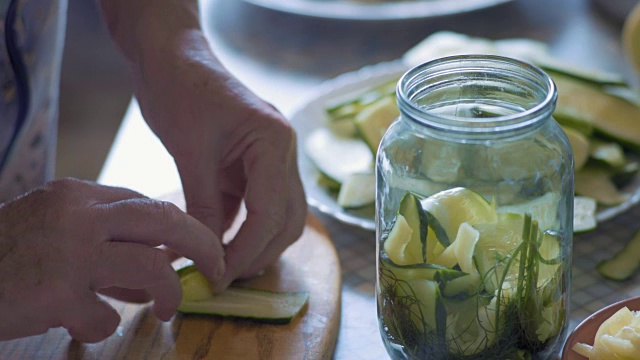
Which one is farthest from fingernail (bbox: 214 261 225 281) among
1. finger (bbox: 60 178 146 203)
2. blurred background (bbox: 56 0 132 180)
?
blurred background (bbox: 56 0 132 180)

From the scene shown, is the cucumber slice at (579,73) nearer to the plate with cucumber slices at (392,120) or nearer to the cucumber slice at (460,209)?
the plate with cucumber slices at (392,120)

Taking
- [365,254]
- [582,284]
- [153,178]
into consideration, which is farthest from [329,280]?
[153,178]

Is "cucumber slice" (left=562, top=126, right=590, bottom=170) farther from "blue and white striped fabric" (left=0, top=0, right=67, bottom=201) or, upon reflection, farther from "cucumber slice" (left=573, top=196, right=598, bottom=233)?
"blue and white striped fabric" (left=0, top=0, right=67, bottom=201)

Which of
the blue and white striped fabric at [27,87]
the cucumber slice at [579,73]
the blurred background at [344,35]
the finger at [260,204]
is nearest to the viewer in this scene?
the finger at [260,204]

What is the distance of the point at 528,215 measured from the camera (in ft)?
2.66

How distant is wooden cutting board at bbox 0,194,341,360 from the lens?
989mm

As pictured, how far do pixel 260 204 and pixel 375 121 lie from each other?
1.15ft

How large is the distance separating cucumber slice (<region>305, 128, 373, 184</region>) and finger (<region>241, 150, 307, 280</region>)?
222mm

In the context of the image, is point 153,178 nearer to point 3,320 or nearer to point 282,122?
point 282,122

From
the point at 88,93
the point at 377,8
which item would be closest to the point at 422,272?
the point at 377,8

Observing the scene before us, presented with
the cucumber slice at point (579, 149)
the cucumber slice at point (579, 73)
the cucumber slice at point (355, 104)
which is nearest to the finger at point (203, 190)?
the cucumber slice at point (355, 104)

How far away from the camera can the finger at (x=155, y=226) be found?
92cm

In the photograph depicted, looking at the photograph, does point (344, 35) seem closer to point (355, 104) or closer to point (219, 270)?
point (355, 104)

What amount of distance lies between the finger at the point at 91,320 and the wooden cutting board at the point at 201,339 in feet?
0.11
